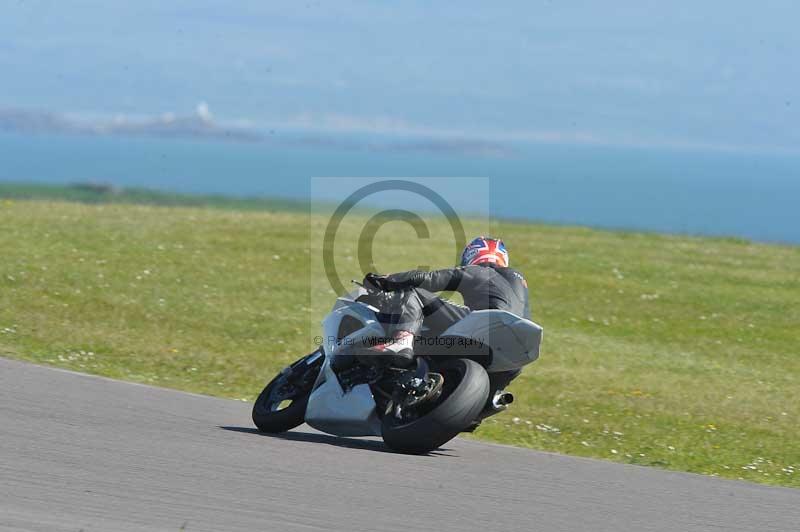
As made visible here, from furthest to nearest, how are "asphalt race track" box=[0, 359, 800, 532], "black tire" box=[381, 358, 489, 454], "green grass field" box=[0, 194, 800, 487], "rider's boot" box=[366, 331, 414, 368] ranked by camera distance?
1. "green grass field" box=[0, 194, 800, 487]
2. "rider's boot" box=[366, 331, 414, 368]
3. "black tire" box=[381, 358, 489, 454]
4. "asphalt race track" box=[0, 359, 800, 532]

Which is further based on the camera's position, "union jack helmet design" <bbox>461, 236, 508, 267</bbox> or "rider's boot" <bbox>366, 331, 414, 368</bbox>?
"union jack helmet design" <bbox>461, 236, 508, 267</bbox>

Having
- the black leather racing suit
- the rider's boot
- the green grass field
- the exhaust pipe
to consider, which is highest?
the black leather racing suit

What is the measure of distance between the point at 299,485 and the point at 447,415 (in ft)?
5.01

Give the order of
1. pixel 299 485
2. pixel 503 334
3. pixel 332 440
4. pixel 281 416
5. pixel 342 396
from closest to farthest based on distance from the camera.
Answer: pixel 299 485 → pixel 503 334 → pixel 342 396 → pixel 332 440 → pixel 281 416

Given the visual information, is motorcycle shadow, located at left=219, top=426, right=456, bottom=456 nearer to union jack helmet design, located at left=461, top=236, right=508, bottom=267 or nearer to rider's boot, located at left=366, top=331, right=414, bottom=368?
rider's boot, located at left=366, top=331, right=414, bottom=368

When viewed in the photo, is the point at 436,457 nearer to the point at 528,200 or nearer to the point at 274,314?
the point at 274,314

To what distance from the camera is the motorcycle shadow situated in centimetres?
903

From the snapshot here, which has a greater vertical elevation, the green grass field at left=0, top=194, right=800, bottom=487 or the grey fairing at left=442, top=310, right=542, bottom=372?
the grey fairing at left=442, top=310, right=542, bottom=372

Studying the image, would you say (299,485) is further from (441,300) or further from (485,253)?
(485,253)

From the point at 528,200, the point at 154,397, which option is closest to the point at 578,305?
the point at 154,397

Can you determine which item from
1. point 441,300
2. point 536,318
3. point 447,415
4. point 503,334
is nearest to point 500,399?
point 503,334

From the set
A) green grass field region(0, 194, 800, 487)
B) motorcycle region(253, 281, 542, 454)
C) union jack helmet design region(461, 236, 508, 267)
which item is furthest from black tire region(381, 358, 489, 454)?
green grass field region(0, 194, 800, 487)

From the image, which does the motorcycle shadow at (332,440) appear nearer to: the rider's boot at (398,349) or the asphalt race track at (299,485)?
the asphalt race track at (299,485)

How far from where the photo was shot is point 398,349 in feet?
29.3
